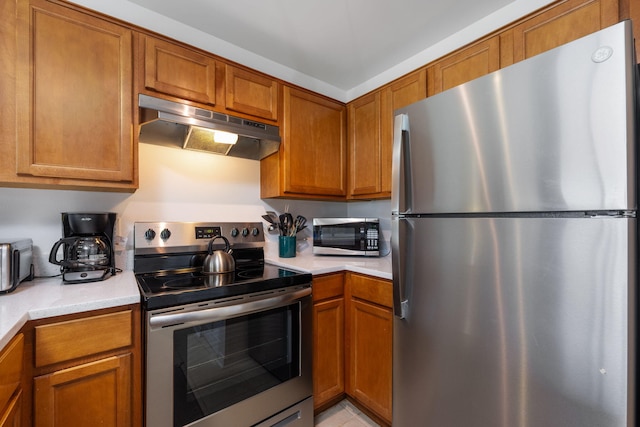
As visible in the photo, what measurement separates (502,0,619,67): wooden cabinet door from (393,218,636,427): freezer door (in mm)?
963

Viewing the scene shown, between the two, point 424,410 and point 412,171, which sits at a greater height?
point 412,171

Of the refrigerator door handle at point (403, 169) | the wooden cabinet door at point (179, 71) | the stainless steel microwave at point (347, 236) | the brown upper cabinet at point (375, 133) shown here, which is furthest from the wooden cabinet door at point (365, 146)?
the wooden cabinet door at point (179, 71)

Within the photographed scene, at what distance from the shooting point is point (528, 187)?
864 mm

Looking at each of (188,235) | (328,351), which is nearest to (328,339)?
(328,351)

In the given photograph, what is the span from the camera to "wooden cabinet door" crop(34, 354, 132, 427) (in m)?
0.98

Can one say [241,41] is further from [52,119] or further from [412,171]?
[412,171]

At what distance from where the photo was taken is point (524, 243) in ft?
2.85

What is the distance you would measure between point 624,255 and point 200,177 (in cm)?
200

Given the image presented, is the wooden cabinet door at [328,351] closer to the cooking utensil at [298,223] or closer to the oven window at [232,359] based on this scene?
the oven window at [232,359]

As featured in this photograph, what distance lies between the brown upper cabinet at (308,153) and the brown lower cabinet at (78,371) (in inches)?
46.1

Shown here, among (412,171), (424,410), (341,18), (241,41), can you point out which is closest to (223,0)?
(241,41)

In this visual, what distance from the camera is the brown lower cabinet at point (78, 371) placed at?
937mm

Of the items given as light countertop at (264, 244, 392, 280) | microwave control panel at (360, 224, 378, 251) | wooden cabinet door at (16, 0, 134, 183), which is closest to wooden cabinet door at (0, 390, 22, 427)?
wooden cabinet door at (16, 0, 134, 183)

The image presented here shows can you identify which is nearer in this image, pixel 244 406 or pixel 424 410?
pixel 424 410
